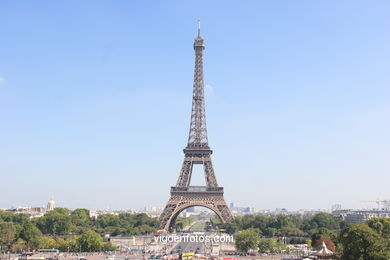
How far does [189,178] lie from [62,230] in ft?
90.8

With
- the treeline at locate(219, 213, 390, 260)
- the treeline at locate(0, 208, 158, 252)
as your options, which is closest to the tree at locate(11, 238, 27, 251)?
the treeline at locate(0, 208, 158, 252)

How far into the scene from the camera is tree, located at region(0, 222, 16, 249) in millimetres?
68000

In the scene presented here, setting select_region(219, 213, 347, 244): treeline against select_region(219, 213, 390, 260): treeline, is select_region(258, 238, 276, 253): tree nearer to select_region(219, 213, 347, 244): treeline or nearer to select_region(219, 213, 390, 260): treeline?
select_region(219, 213, 390, 260): treeline

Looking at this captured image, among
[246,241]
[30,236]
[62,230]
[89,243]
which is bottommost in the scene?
[89,243]

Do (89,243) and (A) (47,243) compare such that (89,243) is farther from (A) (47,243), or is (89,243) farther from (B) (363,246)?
(B) (363,246)

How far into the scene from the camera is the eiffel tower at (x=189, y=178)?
93.6 metres

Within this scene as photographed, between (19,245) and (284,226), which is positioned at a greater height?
(284,226)

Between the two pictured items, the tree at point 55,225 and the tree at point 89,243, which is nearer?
the tree at point 89,243

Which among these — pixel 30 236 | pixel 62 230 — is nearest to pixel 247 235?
pixel 30 236

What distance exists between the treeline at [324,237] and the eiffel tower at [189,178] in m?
6.07

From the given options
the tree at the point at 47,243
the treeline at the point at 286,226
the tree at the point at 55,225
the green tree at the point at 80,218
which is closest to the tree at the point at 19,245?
the tree at the point at 47,243

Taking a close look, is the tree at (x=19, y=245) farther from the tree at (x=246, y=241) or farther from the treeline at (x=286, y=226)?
the treeline at (x=286, y=226)

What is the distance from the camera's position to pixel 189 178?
9688cm

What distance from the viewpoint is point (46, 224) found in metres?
94.2
